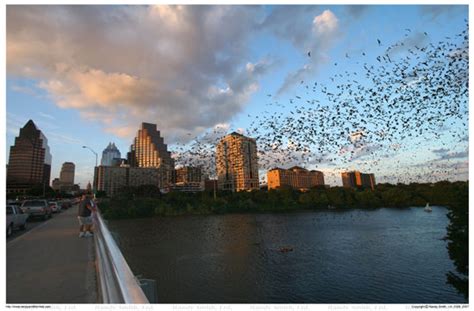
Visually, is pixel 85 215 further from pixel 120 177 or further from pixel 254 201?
pixel 120 177

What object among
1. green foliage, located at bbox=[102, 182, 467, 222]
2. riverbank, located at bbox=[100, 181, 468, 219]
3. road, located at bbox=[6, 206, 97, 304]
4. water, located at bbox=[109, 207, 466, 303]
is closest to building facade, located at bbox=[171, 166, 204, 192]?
green foliage, located at bbox=[102, 182, 467, 222]

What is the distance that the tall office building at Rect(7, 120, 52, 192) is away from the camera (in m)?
109

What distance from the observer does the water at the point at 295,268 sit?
41.3 feet

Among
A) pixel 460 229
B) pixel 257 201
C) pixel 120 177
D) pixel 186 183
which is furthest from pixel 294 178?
pixel 460 229

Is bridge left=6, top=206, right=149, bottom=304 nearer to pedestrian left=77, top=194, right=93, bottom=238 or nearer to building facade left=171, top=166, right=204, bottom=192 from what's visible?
pedestrian left=77, top=194, right=93, bottom=238

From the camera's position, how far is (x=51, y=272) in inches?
279

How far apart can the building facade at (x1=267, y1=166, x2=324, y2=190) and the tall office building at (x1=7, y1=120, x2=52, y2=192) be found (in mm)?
89289

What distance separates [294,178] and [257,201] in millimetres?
78706

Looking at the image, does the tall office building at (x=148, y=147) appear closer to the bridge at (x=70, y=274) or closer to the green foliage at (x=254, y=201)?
the green foliage at (x=254, y=201)

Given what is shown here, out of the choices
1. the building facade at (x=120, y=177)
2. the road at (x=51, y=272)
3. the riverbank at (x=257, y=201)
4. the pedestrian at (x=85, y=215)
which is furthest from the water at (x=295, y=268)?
the building facade at (x=120, y=177)

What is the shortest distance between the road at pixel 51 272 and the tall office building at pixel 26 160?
117628 mm

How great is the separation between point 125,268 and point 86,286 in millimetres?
3595

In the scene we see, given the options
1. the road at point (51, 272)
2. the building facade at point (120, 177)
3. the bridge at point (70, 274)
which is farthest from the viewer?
the building facade at point (120, 177)

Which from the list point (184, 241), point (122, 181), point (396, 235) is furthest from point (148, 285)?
point (122, 181)
